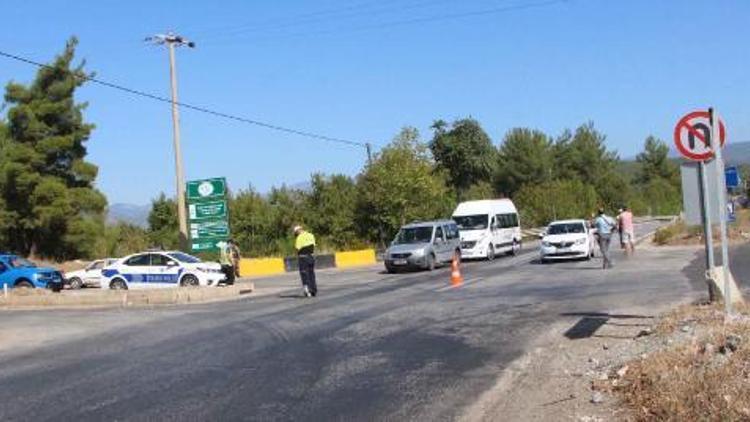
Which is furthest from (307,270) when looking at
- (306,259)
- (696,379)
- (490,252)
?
(490,252)

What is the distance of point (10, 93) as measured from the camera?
47.8m

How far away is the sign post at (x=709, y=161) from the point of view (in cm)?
1125

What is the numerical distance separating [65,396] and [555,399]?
5167 millimetres

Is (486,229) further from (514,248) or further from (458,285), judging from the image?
(458,285)

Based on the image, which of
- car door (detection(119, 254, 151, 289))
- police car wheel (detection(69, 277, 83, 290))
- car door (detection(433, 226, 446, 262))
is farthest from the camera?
police car wheel (detection(69, 277, 83, 290))

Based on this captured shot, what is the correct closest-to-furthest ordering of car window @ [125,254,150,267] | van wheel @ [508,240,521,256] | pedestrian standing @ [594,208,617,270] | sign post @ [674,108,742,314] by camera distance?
1. sign post @ [674,108,742,314]
2. pedestrian standing @ [594,208,617,270]
3. car window @ [125,254,150,267]
4. van wheel @ [508,240,521,256]

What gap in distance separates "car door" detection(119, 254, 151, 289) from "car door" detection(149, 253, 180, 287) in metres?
0.21

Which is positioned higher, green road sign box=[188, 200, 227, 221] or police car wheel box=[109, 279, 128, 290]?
green road sign box=[188, 200, 227, 221]

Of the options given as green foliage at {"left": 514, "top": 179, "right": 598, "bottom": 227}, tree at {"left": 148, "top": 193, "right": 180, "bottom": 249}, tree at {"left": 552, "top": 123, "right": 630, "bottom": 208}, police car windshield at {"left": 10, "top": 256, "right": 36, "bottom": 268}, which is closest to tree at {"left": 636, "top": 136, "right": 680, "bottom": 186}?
tree at {"left": 552, "top": 123, "right": 630, "bottom": 208}

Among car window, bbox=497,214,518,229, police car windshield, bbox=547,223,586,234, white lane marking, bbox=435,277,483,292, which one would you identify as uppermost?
car window, bbox=497,214,518,229

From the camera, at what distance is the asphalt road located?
347 inches

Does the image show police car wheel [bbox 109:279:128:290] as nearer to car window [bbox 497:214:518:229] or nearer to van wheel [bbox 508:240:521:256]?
car window [bbox 497:214:518:229]

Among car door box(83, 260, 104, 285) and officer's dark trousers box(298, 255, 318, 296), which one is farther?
car door box(83, 260, 104, 285)

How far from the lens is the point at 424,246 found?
31.8 m
